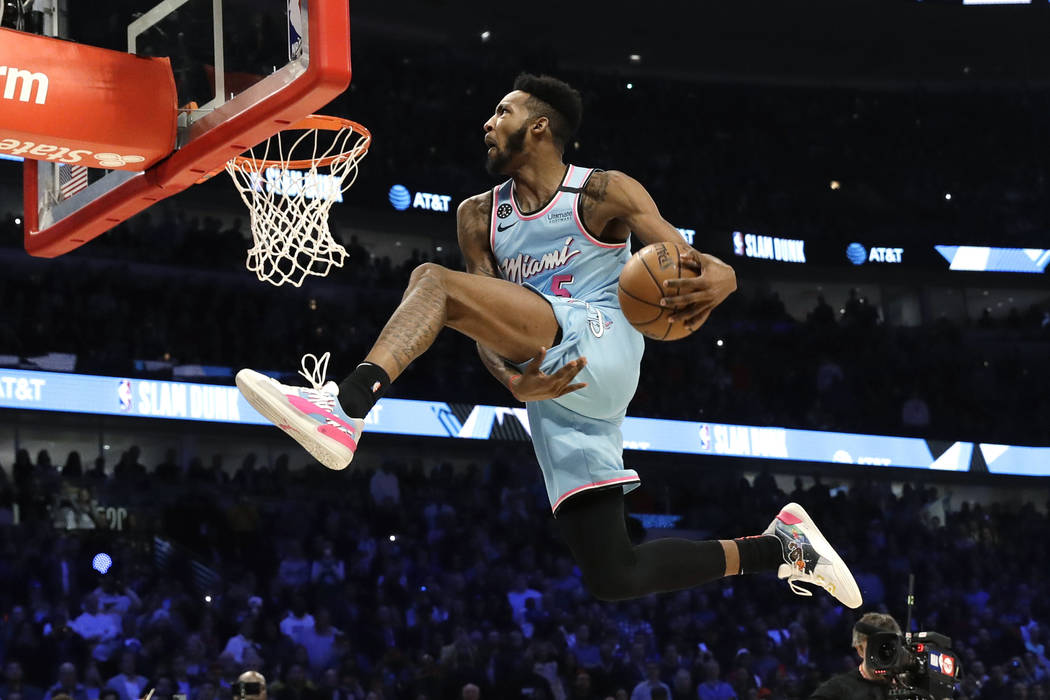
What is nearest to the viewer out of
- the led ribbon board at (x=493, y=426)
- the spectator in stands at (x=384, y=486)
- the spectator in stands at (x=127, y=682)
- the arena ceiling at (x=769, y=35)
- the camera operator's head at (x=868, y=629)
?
the camera operator's head at (x=868, y=629)

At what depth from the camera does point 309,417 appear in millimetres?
3729

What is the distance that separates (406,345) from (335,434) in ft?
1.22

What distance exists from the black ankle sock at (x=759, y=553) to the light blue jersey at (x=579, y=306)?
1.95 feet

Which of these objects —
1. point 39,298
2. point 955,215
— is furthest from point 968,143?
point 39,298

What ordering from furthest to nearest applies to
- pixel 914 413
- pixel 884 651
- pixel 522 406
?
pixel 914 413 < pixel 522 406 < pixel 884 651

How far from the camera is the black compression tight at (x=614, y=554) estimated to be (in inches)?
173

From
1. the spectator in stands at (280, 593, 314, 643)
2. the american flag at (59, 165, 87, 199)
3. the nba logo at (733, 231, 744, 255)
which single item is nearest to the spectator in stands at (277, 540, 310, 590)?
the spectator in stands at (280, 593, 314, 643)

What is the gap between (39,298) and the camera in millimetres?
14055

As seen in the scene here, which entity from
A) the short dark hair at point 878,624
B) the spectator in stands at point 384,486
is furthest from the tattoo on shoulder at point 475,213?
the spectator in stands at point 384,486

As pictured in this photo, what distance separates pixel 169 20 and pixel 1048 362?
66.0 ft

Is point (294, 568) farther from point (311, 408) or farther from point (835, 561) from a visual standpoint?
point (311, 408)

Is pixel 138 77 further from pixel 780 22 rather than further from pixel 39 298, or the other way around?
pixel 780 22

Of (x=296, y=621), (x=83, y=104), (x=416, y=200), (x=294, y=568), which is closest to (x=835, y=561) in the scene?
(x=83, y=104)

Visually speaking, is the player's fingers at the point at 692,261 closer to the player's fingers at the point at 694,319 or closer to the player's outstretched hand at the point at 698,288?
the player's outstretched hand at the point at 698,288
